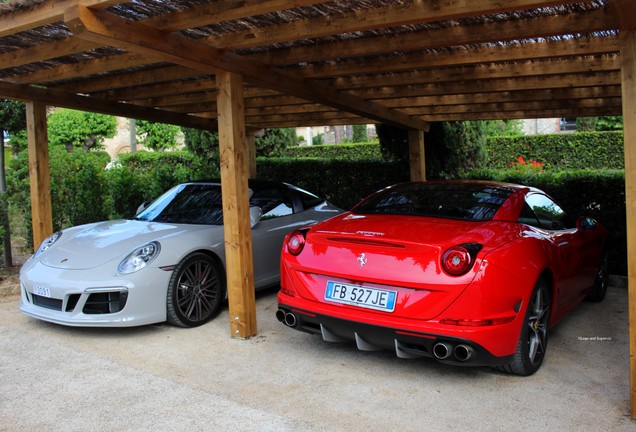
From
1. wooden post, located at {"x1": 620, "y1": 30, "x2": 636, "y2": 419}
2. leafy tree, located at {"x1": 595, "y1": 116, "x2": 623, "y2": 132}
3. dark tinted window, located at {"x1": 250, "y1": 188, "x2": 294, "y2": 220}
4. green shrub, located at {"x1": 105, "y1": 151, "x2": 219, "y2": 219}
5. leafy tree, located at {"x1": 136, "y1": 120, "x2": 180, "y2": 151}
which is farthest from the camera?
leafy tree, located at {"x1": 136, "y1": 120, "x2": 180, "y2": 151}

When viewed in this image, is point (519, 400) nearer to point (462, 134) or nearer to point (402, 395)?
point (402, 395)

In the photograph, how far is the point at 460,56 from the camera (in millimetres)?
5227

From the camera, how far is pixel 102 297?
4871 mm

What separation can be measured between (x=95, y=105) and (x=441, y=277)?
5.61 metres

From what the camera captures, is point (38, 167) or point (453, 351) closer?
point (453, 351)

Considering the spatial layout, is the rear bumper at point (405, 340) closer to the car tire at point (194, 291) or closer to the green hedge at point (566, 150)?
the car tire at point (194, 291)

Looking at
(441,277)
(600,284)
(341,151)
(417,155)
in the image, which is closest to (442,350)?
(441,277)

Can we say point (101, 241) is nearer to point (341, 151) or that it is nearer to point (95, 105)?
point (95, 105)

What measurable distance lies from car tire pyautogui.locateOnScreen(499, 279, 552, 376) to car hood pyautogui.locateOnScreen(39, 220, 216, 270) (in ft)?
10.3

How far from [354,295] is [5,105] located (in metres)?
7.00

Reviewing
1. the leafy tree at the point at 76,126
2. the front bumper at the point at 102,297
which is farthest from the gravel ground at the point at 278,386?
A: the leafy tree at the point at 76,126

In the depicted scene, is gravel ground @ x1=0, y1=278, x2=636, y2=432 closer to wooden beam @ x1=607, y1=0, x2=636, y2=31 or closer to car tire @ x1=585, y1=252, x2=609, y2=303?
car tire @ x1=585, y1=252, x2=609, y2=303

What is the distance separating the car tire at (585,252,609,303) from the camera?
6.02 metres

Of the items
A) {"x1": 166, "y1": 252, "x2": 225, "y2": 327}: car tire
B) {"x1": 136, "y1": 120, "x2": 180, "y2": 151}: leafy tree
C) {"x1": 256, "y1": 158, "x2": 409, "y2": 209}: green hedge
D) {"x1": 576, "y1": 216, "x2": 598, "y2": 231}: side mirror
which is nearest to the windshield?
{"x1": 166, "y1": 252, "x2": 225, "y2": 327}: car tire
